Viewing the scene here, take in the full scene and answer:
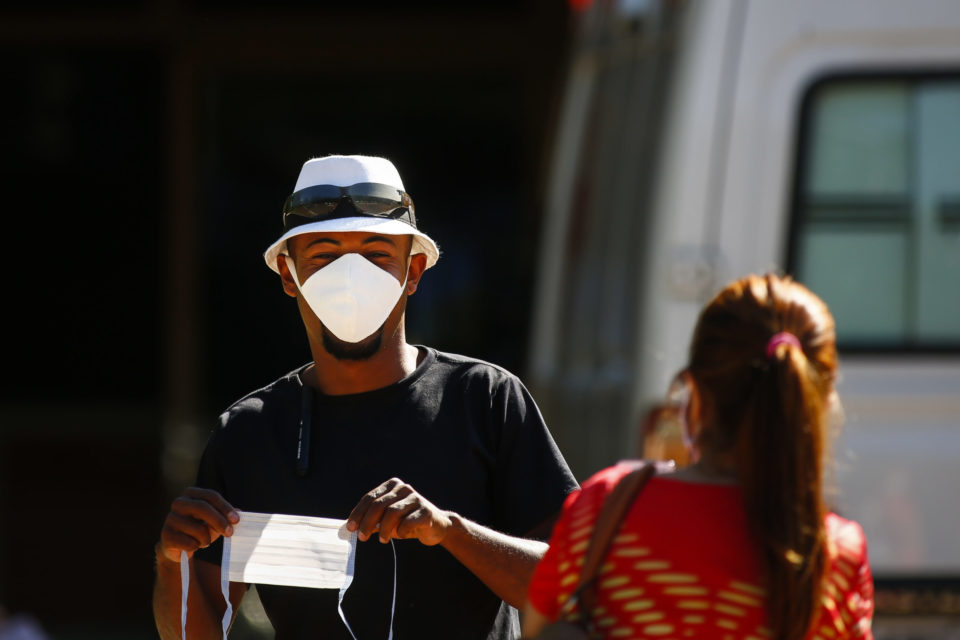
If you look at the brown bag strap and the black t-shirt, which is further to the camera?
the black t-shirt

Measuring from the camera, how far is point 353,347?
2229 millimetres

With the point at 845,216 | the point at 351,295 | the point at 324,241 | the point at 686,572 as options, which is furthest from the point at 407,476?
the point at 845,216

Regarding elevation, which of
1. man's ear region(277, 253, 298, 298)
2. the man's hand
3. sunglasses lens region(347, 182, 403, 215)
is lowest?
the man's hand

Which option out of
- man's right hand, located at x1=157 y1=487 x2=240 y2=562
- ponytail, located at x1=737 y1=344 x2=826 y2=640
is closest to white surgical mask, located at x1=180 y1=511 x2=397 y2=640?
man's right hand, located at x1=157 y1=487 x2=240 y2=562

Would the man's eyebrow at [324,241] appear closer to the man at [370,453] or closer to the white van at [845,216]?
the man at [370,453]

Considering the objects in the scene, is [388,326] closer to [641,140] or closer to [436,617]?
[436,617]

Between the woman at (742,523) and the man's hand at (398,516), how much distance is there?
0.60 feet

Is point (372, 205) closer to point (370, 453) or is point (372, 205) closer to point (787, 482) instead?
point (370, 453)

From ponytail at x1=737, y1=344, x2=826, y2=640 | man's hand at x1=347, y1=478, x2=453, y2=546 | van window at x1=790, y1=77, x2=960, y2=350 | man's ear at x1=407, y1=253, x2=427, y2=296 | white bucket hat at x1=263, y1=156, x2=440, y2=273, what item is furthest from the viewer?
van window at x1=790, y1=77, x2=960, y2=350

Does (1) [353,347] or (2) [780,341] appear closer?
(2) [780,341]

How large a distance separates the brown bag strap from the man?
244mm

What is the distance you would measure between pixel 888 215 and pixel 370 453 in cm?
240

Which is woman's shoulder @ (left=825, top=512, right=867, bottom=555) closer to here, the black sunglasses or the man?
the man

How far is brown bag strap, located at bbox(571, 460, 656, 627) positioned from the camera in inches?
72.7
